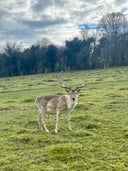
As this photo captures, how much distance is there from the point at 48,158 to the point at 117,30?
107991 mm

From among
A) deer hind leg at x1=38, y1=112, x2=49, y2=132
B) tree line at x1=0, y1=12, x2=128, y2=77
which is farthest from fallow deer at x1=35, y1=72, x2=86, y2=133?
tree line at x1=0, y1=12, x2=128, y2=77

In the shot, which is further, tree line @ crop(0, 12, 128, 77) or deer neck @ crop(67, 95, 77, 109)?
tree line @ crop(0, 12, 128, 77)

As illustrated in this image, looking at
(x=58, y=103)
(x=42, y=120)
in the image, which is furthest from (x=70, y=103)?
(x=42, y=120)

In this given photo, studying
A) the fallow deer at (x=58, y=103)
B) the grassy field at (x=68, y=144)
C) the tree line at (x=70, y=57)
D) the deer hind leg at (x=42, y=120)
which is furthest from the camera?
the tree line at (x=70, y=57)

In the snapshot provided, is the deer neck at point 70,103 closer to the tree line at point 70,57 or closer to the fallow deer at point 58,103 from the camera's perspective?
the fallow deer at point 58,103

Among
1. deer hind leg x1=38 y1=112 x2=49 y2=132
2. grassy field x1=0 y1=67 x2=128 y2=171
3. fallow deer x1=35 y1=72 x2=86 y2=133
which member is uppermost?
fallow deer x1=35 y1=72 x2=86 y2=133

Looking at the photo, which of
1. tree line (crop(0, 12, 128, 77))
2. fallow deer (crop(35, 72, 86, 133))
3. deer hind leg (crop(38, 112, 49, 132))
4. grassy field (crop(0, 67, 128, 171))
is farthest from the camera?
tree line (crop(0, 12, 128, 77))

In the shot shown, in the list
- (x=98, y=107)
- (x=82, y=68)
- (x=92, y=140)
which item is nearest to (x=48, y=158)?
(x=92, y=140)

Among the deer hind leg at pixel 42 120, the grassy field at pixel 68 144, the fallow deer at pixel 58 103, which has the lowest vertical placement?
the grassy field at pixel 68 144

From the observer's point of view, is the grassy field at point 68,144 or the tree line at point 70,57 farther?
the tree line at point 70,57

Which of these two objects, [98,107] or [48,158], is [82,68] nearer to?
[98,107]

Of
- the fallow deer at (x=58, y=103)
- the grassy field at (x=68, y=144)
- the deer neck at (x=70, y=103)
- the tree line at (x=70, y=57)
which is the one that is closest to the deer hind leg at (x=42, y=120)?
the fallow deer at (x=58, y=103)

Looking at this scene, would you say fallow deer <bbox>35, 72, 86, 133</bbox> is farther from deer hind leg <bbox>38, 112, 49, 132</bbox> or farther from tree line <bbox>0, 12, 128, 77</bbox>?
tree line <bbox>0, 12, 128, 77</bbox>

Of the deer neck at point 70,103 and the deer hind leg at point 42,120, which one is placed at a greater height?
the deer neck at point 70,103
